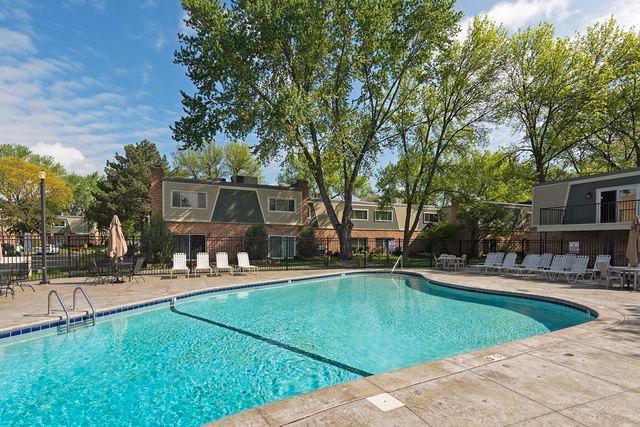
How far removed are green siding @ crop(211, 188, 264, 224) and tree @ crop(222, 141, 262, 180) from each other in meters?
17.2

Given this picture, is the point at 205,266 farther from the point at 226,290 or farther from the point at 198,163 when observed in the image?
the point at 198,163

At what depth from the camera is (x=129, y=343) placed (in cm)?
704

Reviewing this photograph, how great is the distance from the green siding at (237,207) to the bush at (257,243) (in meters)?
2.00

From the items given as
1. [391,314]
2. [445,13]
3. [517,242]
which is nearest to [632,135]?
[517,242]

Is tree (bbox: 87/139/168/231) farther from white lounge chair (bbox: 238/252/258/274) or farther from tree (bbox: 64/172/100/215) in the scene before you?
tree (bbox: 64/172/100/215)

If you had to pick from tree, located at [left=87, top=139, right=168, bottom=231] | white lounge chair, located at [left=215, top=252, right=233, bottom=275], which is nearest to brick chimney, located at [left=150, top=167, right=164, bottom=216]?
white lounge chair, located at [left=215, top=252, right=233, bottom=275]

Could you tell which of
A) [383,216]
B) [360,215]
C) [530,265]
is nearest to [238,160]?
[360,215]

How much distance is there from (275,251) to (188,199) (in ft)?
25.2

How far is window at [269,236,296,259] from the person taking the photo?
89.1 feet

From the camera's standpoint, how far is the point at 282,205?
27719 millimetres

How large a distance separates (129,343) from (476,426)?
672cm

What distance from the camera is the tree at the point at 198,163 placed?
4309 centimetres

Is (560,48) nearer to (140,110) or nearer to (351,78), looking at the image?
(351,78)

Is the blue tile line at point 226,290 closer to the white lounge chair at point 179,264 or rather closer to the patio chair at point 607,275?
the patio chair at point 607,275
